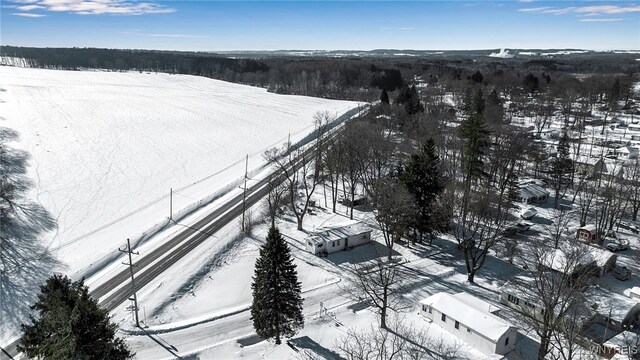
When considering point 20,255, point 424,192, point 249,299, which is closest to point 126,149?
point 20,255

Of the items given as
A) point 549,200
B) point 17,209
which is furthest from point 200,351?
point 549,200

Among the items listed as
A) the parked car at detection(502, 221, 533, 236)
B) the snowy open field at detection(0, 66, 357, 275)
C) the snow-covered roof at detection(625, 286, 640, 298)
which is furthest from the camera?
the snowy open field at detection(0, 66, 357, 275)

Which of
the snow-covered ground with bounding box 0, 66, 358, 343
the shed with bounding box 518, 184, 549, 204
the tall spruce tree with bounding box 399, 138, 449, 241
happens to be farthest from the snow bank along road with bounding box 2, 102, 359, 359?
the shed with bounding box 518, 184, 549, 204

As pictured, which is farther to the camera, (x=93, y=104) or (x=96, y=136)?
(x=93, y=104)

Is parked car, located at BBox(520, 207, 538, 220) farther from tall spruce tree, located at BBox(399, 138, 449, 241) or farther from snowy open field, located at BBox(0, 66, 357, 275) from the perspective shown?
snowy open field, located at BBox(0, 66, 357, 275)

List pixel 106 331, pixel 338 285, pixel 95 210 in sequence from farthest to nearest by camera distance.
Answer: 1. pixel 95 210
2. pixel 338 285
3. pixel 106 331

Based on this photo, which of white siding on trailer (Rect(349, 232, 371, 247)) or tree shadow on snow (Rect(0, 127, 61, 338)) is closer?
tree shadow on snow (Rect(0, 127, 61, 338))

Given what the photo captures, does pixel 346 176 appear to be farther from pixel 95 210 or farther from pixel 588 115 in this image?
pixel 588 115
